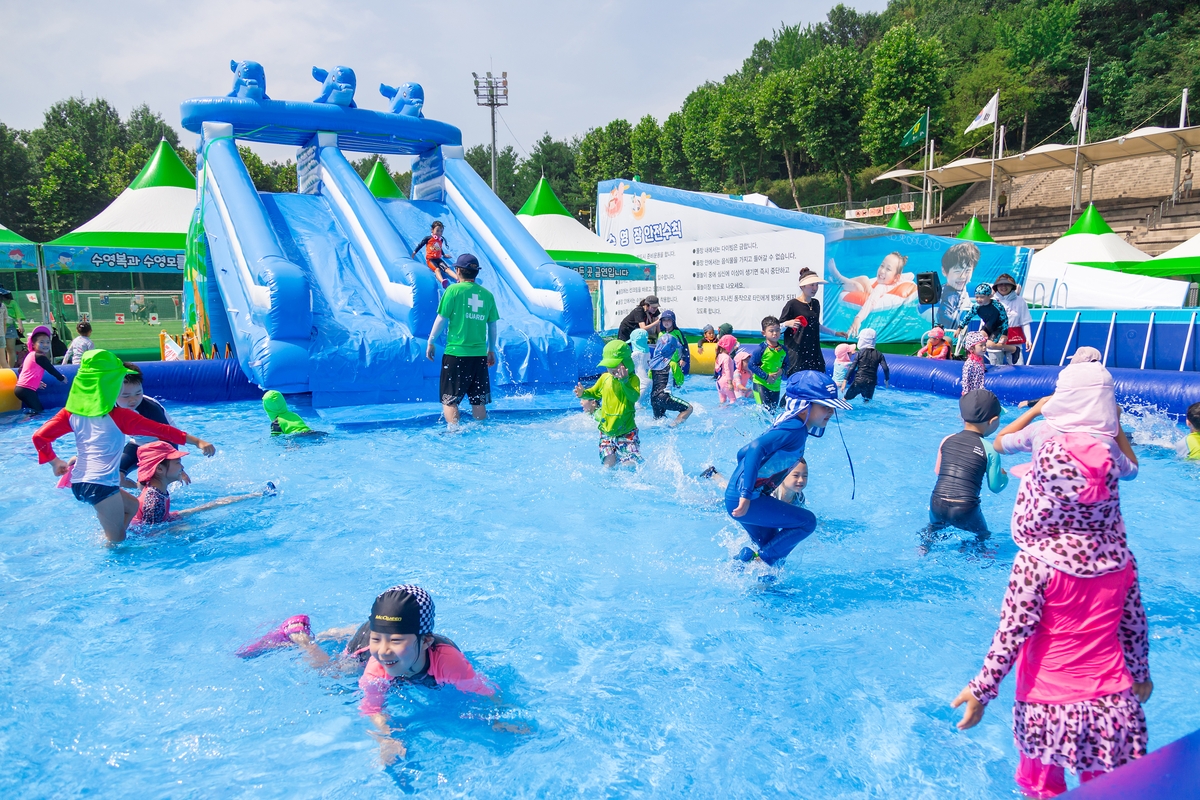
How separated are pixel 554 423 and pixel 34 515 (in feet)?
14.0

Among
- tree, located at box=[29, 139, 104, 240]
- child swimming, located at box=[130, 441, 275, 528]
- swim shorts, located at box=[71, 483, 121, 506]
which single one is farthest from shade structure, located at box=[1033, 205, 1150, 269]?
tree, located at box=[29, 139, 104, 240]

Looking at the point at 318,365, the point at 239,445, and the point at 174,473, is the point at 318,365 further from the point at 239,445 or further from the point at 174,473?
the point at 174,473

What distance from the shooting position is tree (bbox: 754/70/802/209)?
37438 millimetres

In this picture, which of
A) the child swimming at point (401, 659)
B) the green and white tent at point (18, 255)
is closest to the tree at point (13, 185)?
the green and white tent at point (18, 255)

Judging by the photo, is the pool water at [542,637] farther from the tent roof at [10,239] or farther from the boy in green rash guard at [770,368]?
the tent roof at [10,239]

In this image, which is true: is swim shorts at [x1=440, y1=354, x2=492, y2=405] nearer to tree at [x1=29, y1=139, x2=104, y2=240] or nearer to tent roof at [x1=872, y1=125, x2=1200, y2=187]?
tent roof at [x1=872, y1=125, x2=1200, y2=187]

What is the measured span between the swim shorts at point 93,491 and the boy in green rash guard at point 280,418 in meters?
2.67

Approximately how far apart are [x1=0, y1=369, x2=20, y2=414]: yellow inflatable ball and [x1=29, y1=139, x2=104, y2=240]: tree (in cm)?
3557

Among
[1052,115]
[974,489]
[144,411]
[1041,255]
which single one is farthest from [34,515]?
[1052,115]

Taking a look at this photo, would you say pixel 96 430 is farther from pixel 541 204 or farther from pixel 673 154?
pixel 673 154

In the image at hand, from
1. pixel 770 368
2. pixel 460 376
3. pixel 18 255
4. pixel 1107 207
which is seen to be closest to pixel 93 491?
pixel 460 376

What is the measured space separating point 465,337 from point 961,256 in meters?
9.82

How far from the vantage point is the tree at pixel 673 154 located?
45.2 meters

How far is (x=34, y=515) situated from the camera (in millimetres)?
4734
